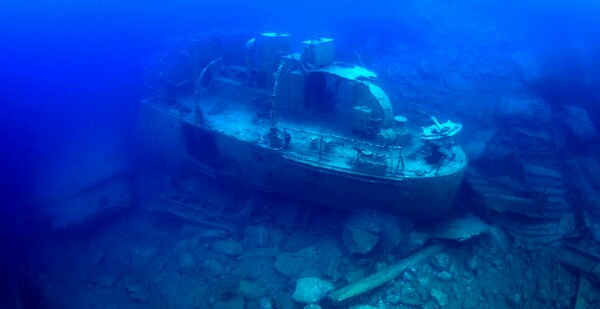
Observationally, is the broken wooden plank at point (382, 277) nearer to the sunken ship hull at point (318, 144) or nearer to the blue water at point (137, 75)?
the sunken ship hull at point (318, 144)

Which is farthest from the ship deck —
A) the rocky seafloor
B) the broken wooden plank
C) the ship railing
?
the broken wooden plank

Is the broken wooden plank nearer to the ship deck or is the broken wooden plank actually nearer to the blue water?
the ship deck

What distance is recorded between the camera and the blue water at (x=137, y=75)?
1070cm

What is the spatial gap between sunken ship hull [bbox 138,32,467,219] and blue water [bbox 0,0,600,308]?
294 cm

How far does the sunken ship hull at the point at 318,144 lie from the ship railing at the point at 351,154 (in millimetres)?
24

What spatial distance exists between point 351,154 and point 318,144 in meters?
0.90

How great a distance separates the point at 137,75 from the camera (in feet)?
54.6

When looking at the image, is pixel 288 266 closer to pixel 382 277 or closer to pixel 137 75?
pixel 382 277

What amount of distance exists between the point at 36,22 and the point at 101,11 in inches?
155

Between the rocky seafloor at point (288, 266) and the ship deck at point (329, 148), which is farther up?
the ship deck at point (329, 148)

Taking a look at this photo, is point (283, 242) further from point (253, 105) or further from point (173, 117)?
point (173, 117)

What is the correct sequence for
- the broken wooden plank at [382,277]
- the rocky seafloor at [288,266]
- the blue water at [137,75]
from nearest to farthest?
the broken wooden plank at [382,277]
the rocky seafloor at [288,266]
the blue water at [137,75]

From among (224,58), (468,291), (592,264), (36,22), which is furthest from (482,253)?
(36,22)

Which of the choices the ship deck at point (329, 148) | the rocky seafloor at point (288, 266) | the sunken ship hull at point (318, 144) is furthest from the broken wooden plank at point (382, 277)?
the ship deck at point (329, 148)
